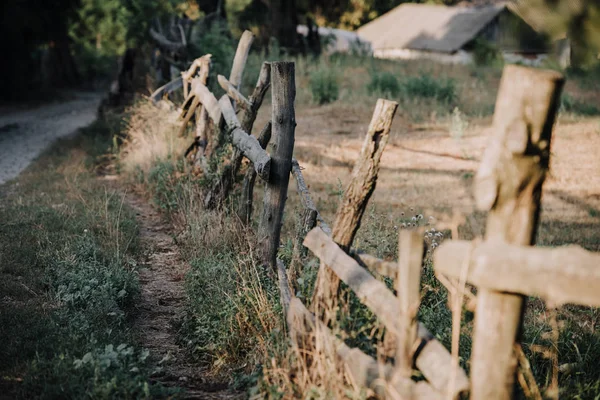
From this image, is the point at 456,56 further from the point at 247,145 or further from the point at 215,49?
the point at 247,145

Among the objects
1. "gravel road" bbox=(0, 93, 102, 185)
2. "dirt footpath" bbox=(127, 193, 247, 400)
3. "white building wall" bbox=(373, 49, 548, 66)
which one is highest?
"white building wall" bbox=(373, 49, 548, 66)

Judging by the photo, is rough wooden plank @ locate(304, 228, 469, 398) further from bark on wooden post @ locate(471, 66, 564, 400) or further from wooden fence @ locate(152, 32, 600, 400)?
bark on wooden post @ locate(471, 66, 564, 400)

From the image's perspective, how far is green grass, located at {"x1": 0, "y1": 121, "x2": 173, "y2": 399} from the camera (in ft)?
11.7

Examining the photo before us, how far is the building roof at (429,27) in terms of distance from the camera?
116 ft

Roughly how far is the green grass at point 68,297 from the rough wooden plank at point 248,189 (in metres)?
1.11

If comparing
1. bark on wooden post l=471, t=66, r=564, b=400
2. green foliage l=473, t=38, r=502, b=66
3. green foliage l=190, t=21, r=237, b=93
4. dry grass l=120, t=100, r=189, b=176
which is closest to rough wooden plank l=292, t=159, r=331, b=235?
bark on wooden post l=471, t=66, r=564, b=400

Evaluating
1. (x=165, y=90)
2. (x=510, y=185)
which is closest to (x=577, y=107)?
(x=165, y=90)

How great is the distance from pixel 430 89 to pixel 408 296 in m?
13.3

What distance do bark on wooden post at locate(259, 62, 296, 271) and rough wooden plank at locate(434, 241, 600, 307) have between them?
278 cm

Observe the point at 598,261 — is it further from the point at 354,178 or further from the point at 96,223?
the point at 96,223

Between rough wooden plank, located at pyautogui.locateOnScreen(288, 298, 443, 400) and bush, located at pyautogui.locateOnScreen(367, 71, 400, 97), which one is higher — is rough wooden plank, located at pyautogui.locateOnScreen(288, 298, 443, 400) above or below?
below

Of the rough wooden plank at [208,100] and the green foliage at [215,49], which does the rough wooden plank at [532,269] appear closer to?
the rough wooden plank at [208,100]

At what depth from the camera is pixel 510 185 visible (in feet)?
8.34

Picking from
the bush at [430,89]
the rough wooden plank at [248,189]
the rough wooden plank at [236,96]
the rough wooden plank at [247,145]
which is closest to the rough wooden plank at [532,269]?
the rough wooden plank at [247,145]
